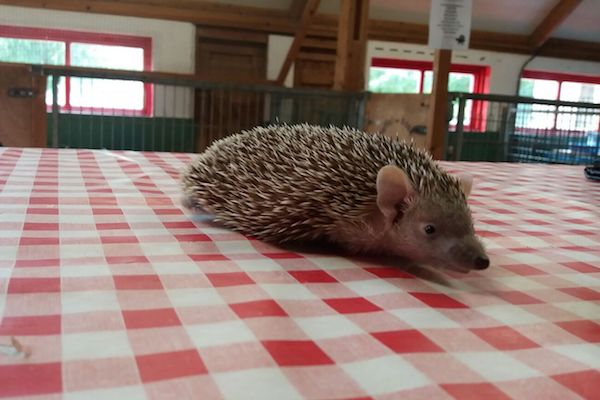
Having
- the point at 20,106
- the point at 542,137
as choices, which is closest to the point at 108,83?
the point at 20,106

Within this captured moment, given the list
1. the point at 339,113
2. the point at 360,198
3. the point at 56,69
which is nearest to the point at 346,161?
the point at 360,198

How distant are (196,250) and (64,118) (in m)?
4.57

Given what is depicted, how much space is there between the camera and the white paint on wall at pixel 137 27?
5457 millimetres

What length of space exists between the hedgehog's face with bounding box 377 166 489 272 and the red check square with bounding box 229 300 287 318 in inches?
9.4

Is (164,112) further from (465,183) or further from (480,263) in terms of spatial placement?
(480,263)

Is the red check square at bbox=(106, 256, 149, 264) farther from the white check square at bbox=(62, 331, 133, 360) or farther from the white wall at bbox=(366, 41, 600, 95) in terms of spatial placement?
the white wall at bbox=(366, 41, 600, 95)

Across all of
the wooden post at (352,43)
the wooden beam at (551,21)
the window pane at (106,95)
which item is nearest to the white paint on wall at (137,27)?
the window pane at (106,95)

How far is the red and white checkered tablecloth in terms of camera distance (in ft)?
1.42

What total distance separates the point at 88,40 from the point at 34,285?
569 centimetres

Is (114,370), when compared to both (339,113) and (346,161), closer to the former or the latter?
(346,161)

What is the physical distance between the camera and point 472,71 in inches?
289

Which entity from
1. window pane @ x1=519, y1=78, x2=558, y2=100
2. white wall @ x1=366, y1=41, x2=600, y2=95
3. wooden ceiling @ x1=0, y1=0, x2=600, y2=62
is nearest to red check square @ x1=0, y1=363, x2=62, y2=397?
wooden ceiling @ x1=0, y1=0, x2=600, y2=62

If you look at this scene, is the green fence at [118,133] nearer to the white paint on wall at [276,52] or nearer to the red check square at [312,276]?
the white paint on wall at [276,52]

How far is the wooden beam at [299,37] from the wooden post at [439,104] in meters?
2.89
